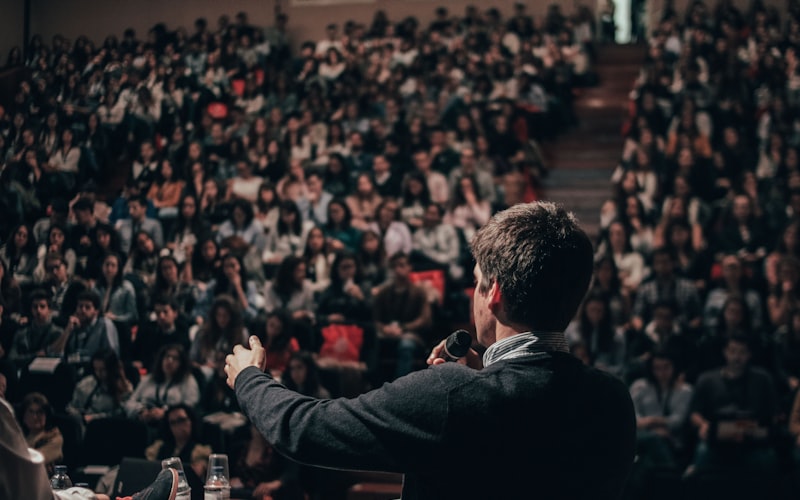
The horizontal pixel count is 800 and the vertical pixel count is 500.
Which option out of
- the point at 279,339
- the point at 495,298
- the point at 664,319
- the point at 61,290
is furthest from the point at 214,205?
the point at 495,298

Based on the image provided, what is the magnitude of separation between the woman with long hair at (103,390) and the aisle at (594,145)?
146 inches

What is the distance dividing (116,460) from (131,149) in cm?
484

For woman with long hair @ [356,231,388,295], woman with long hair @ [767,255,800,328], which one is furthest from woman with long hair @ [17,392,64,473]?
woman with long hair @ [767,255,800,328]

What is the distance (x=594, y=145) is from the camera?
936cm

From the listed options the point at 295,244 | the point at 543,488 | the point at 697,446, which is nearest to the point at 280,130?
the point at 295,244

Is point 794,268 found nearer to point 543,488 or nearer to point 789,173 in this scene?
point 789,173

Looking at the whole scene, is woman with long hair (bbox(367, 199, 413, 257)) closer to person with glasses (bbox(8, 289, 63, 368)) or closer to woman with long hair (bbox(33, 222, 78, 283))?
woman with long hair (bbox(33, 222, 78, 283))

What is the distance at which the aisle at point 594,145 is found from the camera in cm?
846

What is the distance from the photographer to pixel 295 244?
7375 mm

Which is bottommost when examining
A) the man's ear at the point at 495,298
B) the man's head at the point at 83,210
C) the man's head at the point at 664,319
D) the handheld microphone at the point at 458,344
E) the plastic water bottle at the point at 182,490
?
the man's head at the point at 664,319

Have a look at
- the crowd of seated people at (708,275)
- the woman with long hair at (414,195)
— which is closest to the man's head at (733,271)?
the crowd of seated people at (708,275)

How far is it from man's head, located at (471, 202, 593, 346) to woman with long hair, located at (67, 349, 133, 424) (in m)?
4.73

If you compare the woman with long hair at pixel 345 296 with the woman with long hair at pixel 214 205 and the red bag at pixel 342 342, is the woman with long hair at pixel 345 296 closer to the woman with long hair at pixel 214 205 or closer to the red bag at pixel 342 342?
the red bag at pixel 342 342

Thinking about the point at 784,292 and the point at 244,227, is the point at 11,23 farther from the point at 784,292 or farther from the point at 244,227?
the point at 784,292
